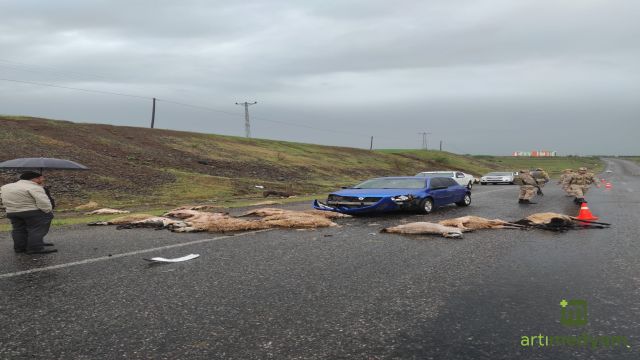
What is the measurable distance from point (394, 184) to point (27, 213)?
10.6m

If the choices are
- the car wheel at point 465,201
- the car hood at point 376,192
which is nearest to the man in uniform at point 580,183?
the car wheel at point 465,201

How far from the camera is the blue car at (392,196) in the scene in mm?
14180

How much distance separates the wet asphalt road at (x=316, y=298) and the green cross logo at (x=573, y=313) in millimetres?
81

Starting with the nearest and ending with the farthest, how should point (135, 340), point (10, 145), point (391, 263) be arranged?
point (135, 340) → point (391, 263) → point (10, 145)

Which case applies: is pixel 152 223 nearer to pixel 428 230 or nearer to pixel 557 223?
pixel 428 230

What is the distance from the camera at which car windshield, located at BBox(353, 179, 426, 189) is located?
1587 centimetres

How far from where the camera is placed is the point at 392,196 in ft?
47.0

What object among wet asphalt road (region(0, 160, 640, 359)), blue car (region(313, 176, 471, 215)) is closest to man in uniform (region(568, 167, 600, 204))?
blue car (region(313, 176, 471, 215))

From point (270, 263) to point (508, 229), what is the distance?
20.3 ft

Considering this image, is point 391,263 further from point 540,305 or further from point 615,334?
point 615,334

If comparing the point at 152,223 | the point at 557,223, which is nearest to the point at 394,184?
the point at 557,223

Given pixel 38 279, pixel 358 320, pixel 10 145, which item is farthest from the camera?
pixel 10 145

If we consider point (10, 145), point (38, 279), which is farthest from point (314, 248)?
point (10, 145)

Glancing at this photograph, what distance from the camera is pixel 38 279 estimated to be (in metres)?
6.44
